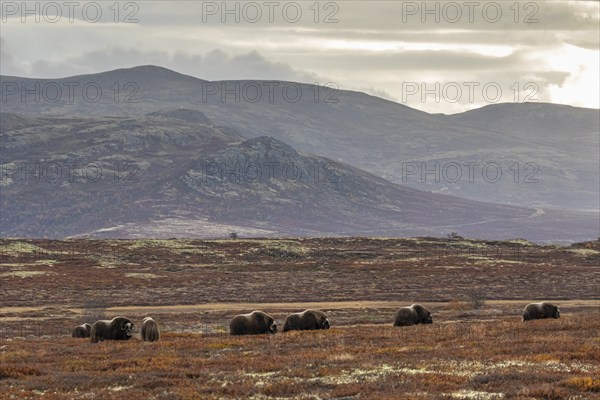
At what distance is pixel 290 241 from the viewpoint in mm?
157625

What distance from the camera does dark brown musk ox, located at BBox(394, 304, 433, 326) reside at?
51219mm

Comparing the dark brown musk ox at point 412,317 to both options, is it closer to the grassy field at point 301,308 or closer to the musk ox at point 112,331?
the grassy field at point 301,308

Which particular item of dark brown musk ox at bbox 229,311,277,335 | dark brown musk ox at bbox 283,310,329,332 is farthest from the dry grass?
dark brown musk ox at bbox 283,310,329,332

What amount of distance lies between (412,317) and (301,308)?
93.4ft

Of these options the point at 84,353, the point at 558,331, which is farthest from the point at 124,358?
the point at 558,331

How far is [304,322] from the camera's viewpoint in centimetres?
4750

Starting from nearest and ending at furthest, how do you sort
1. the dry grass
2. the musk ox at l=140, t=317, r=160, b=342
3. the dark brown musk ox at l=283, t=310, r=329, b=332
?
1. the dry grass
2. the musk ox at l=140, t=317, r=160, b=342
3. the dark brown musk ox at l=283, t=310, r=329, b=332

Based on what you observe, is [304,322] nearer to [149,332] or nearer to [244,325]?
[244,325]

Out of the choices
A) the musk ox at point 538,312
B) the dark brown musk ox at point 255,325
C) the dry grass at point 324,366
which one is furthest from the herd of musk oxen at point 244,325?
the musk ox at point 538,312

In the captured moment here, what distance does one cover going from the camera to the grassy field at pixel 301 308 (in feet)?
87.6

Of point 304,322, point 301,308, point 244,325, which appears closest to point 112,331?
point 244,325

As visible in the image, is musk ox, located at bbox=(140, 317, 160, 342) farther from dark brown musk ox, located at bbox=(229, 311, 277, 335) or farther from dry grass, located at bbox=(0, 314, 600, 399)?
dark brown musk ox, located at bbox=(229, 311, 277, 335)

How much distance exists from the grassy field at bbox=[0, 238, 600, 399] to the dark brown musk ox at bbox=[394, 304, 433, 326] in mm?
919

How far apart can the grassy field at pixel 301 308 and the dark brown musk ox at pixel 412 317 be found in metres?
0.92
